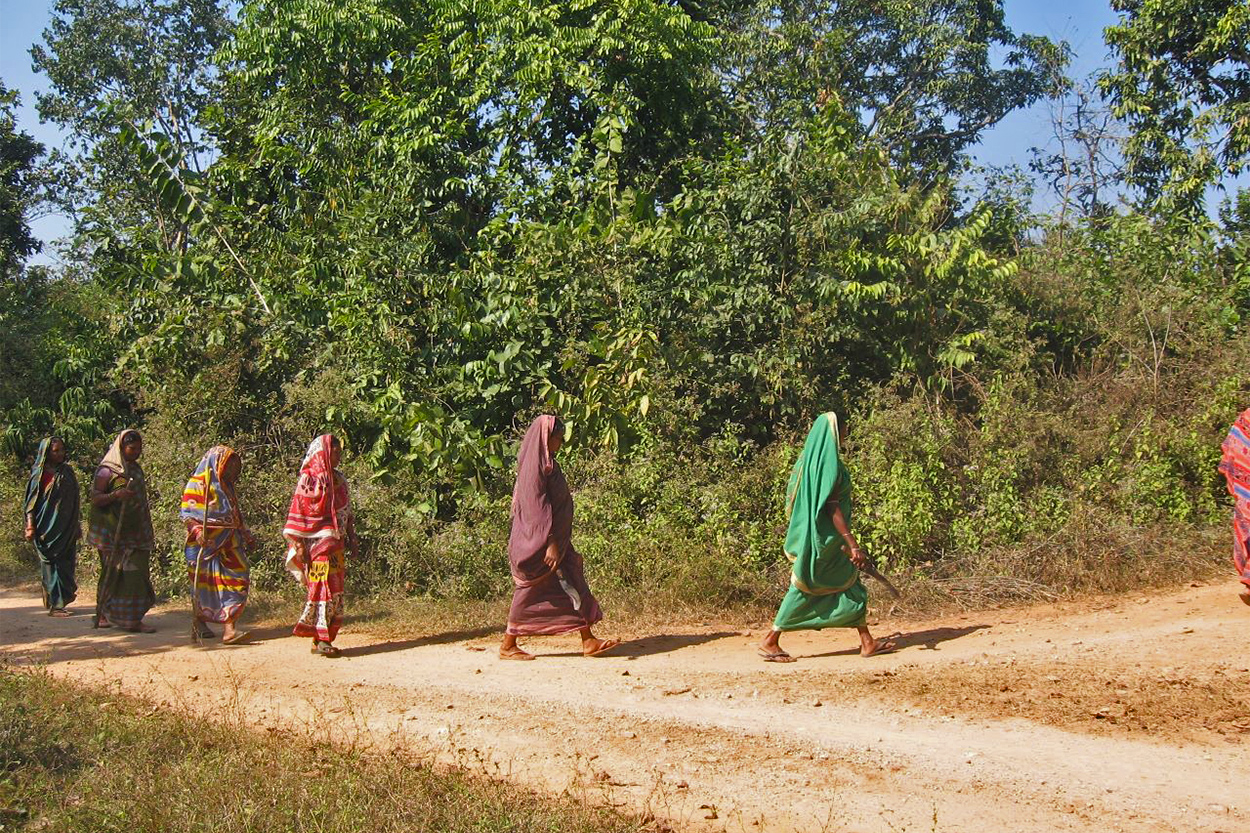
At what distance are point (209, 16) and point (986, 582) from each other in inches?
906

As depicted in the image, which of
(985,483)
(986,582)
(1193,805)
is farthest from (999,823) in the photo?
(985,483)

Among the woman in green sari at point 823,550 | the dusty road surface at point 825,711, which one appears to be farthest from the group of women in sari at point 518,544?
the dusty road surface at point 825,711

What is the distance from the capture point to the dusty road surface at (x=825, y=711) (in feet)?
15.7

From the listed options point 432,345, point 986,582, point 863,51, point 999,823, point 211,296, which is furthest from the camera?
point 863,51

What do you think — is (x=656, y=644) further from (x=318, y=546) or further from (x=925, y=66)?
(x=925, y=66)

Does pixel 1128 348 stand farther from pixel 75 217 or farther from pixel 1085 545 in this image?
pixel 75 217

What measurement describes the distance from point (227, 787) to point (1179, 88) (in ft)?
46.5

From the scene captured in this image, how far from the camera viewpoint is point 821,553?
24.0ft

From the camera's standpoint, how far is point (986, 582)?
8.83 m

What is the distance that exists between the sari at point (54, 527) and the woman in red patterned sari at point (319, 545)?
441 cm

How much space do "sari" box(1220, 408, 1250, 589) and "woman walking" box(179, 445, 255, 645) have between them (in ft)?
25.6

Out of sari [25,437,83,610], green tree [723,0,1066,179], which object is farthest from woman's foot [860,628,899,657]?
green tree [723,0,1066,179]

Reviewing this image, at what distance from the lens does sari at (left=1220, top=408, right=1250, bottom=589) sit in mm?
7914

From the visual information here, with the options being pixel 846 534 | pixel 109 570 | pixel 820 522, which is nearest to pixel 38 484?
pixel 109 570
